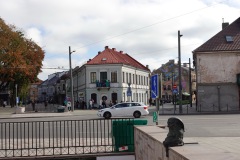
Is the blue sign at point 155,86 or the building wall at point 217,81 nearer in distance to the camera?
the blue sign at point 155,86

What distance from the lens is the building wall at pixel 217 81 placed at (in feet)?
134

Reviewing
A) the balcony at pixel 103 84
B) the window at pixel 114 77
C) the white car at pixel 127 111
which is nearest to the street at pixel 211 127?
the white car at pixel 127 111

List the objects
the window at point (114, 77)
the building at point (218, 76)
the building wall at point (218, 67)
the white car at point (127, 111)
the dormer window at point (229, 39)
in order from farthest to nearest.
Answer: the window at point (114, 77)
the dormer window at point (229, 39)
the building wall at point (218, 67)
the building at point (218, 76)
the white car at point (127, 111)

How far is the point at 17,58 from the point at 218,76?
32289 millimetres

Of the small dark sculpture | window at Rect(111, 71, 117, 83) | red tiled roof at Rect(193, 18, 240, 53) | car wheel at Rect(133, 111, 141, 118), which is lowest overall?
car wheel at Rect(133, 111, 141, 118)

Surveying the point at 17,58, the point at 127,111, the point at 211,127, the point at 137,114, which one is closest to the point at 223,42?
the point at 137,114

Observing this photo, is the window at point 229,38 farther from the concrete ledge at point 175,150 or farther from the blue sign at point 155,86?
the concrete ledge at point 175,150

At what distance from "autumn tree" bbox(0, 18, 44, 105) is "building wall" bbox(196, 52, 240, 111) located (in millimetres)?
28686

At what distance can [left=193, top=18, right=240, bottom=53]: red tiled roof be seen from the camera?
135 feet

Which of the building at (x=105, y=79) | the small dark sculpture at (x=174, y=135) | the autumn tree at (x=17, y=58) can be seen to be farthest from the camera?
the building at (x=105, y=79)

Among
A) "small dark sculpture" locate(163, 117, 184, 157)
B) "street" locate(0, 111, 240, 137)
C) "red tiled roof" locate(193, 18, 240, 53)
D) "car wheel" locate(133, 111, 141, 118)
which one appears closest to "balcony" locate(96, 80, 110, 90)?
"red tiled roof" locate(193, 18, 240, 53)

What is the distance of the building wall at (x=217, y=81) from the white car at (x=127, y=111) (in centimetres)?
1085

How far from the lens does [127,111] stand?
32219mm

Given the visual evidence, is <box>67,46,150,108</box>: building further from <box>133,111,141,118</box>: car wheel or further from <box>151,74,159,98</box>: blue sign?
<box>151,74,159,98</box>: blue sign
